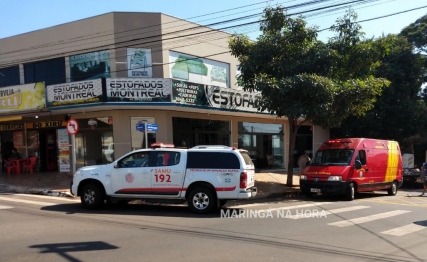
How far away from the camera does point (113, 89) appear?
1609 cm

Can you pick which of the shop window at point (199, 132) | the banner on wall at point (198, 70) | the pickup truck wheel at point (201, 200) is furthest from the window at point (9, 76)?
the pickup truck wheel at point (201, 200)

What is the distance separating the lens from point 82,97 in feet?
54.0

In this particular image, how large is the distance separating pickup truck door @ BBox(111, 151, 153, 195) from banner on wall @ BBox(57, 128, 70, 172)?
9215mm

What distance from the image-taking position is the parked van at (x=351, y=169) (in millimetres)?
14023

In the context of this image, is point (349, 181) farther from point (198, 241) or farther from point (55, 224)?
point (55, 224)

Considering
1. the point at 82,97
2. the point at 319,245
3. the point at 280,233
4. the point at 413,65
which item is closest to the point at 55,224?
the point at 280,233

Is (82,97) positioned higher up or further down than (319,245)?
higher up

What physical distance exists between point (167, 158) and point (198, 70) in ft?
32.7

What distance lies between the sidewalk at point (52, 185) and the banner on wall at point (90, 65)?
4.74m

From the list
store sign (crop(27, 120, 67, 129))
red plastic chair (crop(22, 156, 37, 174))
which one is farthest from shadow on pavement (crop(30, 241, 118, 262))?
red plastic chair (crop(22, 156, 37, 174))

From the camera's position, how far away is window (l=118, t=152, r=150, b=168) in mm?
10922

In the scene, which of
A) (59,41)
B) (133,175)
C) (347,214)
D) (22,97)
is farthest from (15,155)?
(347,214)

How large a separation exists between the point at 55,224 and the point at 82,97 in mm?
8650

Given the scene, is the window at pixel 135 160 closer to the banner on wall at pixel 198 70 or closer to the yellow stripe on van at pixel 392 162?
the banner on wall at pixel 198 70
